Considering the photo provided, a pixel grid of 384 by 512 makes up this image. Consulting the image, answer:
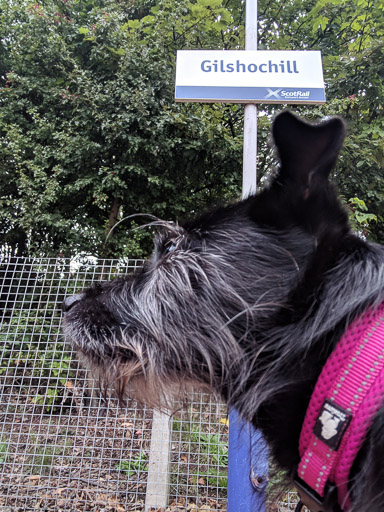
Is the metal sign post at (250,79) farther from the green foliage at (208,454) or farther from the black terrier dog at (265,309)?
the green foliage at (208,454)

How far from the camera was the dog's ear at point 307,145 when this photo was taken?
3.67ft

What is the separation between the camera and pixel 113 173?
5469 millimetres

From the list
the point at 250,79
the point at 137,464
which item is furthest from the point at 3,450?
the point at 250,79

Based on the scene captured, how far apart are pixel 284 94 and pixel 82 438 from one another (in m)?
3.66

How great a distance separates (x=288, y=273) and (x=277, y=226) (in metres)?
0.19

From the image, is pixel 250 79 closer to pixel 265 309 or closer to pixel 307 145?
pixel 307 145

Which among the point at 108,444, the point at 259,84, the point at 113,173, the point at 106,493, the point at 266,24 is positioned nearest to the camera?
the point at 259,84

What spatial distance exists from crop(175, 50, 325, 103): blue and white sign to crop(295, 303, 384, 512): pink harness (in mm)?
→ 2298

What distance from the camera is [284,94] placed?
2.80 metres

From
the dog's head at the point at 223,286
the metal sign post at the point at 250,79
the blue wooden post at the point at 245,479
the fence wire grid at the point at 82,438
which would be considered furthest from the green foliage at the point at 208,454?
the metal sign post at the point at 250,79

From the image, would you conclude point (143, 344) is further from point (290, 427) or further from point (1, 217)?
point (1, 217)

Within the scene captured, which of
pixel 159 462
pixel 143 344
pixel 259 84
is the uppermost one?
pixel 259 84

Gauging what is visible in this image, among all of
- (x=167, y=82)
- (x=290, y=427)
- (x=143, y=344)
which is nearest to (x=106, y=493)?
(x=143, y=344)

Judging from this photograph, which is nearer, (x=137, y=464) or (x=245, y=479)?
(x=245, y=479)
